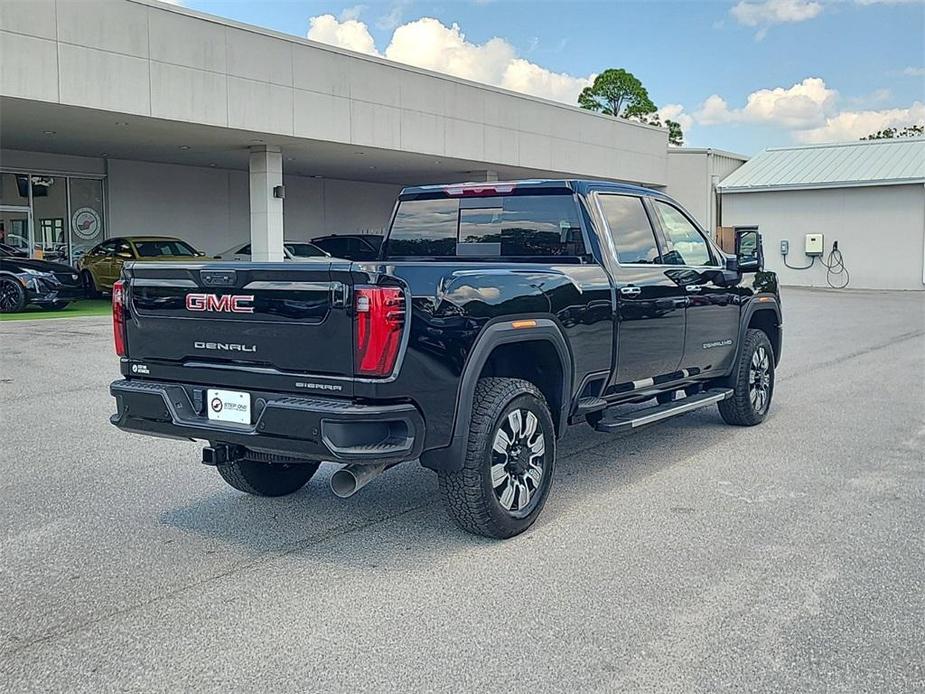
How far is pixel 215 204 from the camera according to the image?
2877 cm

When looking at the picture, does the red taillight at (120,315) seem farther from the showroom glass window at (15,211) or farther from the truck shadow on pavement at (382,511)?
the showroom glass window at (15,211)

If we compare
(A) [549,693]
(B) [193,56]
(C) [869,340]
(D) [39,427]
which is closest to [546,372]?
(A) [549,693]

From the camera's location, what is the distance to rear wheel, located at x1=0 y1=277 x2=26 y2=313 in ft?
59.9

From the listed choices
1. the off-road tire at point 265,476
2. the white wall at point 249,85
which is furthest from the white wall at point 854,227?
the off-road tire at point 265,476

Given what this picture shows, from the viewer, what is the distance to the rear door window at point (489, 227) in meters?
6.11

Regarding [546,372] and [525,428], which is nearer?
[525,428]

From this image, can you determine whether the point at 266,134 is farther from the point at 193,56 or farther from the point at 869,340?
the point at 869,340

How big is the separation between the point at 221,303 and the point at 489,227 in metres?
2.27

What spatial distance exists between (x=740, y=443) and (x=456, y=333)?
3.73 metres

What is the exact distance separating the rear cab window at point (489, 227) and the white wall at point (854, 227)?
29.2m

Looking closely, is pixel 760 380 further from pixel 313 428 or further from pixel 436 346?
pixel 313 428

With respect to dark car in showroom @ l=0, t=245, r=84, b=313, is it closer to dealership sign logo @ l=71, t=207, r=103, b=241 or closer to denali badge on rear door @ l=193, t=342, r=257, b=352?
dealership sign logo @ l=71, t=207, r=103, b=241

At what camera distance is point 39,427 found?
26.7 ft

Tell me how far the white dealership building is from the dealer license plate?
1316 centimetres
